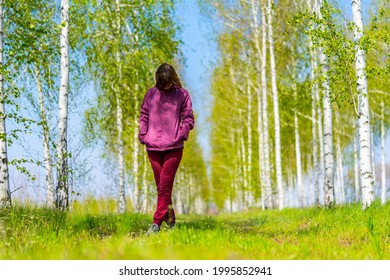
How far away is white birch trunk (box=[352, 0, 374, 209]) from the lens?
33.7ft

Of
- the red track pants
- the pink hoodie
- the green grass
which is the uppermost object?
the pink hoodie

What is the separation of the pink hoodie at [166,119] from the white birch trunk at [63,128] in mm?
3469

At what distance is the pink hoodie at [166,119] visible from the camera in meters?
7.05

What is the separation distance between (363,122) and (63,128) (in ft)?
21.5

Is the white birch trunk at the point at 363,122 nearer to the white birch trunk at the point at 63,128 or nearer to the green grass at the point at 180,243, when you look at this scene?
the green grass at the point at 180,243

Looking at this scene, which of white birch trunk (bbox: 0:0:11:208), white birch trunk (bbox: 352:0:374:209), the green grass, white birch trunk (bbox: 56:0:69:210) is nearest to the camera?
the green grass

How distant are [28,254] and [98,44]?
15.6m

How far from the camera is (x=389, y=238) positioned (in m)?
5.68

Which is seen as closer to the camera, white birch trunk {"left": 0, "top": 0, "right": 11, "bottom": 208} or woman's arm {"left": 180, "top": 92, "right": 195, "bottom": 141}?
woman's arm {"left": 180, "top": 92, "right": 195, "bottom": 141}

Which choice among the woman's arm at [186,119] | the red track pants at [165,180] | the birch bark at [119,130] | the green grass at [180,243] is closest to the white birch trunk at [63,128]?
the green grass at [180,243]

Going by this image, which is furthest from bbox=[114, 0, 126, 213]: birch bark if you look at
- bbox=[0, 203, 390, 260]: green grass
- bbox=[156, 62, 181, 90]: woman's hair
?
bbox=[156, 62, 181, 90]: woman's hair

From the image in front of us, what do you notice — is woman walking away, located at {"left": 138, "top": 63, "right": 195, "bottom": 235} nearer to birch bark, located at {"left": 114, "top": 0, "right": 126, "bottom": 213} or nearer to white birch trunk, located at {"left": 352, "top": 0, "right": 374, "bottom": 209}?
white birch trunk, located at {"left": 352, "top": 0, "right": 374, "bottom": 209}

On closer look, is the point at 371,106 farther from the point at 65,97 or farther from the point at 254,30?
the point at 65,97
